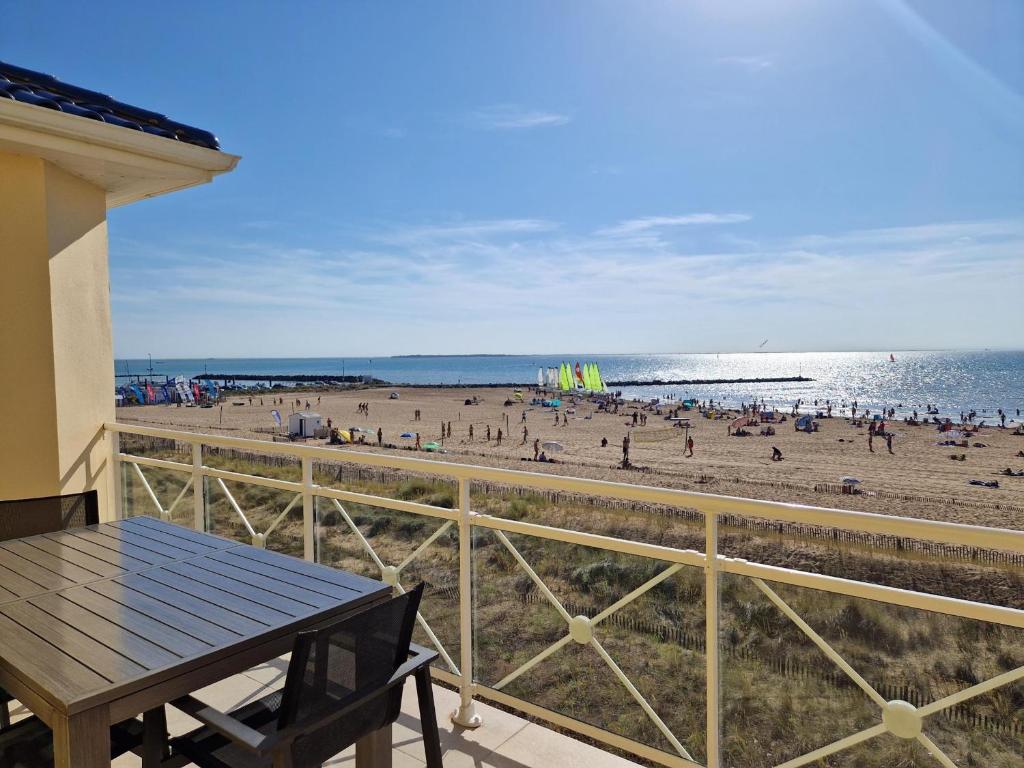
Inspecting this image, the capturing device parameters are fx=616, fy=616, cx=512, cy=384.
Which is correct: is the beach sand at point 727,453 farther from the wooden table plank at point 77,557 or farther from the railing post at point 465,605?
the wooden table plank at point 77,557

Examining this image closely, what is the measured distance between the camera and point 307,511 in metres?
3.05

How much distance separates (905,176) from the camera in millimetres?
31984

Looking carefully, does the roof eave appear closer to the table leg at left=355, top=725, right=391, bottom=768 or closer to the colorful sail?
the table leg at left=355, top=725, right=391, bottom=768

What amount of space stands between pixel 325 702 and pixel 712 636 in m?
1.16

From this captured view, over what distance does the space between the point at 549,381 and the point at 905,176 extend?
35924 mm

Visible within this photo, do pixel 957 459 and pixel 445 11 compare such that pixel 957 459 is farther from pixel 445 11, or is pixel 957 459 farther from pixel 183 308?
pixel 183 308

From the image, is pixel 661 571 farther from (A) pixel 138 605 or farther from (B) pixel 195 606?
(A) pixel 138 605

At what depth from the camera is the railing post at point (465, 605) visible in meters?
2.47

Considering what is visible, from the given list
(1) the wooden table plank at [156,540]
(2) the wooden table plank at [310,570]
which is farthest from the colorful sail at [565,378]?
(2) the wooden table plank at [310,570]

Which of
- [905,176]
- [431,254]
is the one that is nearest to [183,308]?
[431,254]

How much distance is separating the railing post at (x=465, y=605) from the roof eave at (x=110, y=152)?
8.88 feet

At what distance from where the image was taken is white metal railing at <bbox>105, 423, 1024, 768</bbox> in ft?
4.91

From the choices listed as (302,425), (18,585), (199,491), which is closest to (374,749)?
(18,585)

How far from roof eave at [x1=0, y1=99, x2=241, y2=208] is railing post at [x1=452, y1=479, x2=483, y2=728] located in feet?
8.88
